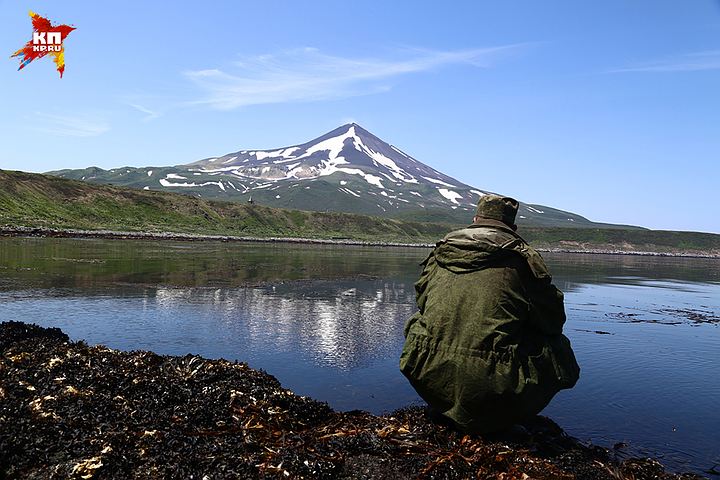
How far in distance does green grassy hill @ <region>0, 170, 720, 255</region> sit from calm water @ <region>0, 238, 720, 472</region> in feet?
170

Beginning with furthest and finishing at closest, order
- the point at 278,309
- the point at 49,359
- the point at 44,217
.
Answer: the point at 44,217 → the point at 278,309 → the point at 49,359

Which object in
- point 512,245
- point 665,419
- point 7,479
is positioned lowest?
point 665,419

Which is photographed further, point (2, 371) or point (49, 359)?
point (49, 359)

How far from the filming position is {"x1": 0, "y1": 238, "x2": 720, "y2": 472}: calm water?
1025cm

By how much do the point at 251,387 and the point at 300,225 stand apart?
406 ft

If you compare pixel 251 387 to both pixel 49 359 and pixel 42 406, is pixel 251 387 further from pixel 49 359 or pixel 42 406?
pixel 49 359

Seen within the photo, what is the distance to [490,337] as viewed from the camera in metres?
6.93

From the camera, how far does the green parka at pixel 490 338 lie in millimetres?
6871

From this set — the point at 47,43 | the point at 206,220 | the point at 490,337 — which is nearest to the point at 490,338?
the point at 490,337

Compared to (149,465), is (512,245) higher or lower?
higher

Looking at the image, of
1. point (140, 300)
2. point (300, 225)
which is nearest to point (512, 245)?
point (140, 300)

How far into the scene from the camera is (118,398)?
7852mm

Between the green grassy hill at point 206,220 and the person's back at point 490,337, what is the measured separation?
72.3 metres

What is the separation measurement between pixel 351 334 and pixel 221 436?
34.7ft
